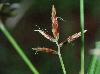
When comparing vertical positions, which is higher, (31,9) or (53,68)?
(31,9)

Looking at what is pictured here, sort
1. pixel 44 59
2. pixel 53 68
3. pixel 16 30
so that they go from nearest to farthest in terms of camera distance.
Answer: pixel 53 68 → pixel 44 59 → pixel 16 30

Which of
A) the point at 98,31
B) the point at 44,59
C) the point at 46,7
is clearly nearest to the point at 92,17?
the point at 98,31

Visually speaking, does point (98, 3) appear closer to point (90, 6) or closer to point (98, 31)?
point (90, 6)

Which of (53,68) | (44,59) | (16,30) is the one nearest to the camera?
(53,68)

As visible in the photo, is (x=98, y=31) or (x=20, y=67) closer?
(x=20, y=67)

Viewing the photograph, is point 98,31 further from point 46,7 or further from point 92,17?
point 46,7

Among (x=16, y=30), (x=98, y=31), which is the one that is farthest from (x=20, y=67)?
(x=98, y=31)
